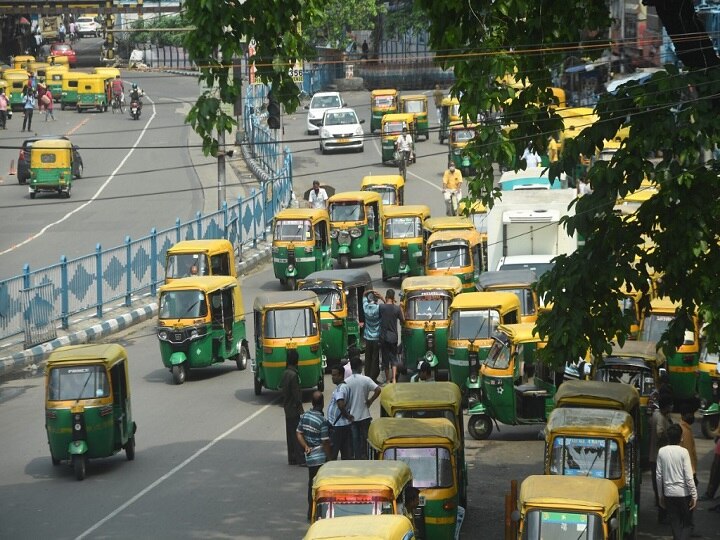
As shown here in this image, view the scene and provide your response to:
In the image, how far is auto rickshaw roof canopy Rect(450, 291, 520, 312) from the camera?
24.1m

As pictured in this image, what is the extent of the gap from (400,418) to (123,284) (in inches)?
713

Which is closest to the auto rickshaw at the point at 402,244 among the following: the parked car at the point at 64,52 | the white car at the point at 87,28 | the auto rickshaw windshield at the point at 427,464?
the auto rickshaw windshield at the point at 427,464

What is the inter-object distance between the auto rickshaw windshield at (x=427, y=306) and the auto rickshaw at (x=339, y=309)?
112cm

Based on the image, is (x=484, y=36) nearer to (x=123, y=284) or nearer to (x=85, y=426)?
(x=85, y=426)

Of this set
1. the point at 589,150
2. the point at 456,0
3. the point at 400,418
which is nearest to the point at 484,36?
the point at 456,0

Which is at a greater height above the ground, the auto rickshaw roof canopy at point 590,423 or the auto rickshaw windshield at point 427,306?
the auto rickshaw roof canopy at point 590,423

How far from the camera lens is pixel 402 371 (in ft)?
81.7

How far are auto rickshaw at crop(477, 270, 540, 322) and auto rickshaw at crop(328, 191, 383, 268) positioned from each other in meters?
9.78

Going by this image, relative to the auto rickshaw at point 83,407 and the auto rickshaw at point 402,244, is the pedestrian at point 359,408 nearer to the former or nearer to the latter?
the auto rickshaw at point 83,407

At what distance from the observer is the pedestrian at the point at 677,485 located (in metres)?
16.0

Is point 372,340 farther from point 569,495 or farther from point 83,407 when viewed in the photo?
point 569,495

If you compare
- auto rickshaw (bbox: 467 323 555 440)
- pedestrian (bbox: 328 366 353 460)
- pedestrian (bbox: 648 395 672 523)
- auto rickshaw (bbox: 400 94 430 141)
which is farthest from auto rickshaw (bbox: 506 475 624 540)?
auto rickshaw (bbox: 400 94 430 141)

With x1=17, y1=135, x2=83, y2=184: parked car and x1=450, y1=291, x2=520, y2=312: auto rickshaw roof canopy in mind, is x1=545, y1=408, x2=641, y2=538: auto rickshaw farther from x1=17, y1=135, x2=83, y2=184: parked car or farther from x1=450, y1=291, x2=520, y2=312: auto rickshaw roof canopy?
x1=17, y1=135, x2=83, y2=184: parked car

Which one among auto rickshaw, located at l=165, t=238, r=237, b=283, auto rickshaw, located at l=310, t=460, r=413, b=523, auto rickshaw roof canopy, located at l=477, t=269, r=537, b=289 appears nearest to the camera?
auto rickshaw, located at l=310, t=460, r=413, b=523
